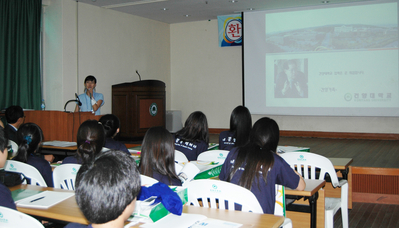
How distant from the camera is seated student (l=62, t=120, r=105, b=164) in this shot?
2.30 metres

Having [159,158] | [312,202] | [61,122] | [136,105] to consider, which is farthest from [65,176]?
[136,105]

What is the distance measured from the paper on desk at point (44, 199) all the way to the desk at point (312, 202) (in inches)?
47.6

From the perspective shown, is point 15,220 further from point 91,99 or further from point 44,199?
point 91,99

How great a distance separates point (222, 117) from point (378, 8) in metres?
4.05

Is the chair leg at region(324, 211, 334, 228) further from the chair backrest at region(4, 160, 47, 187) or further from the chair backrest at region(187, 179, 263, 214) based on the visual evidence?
the chair backrest at region(4, 160, 47, 187)

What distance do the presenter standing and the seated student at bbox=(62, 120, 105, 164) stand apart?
10.0 ft

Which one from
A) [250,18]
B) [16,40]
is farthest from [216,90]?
[16,40]

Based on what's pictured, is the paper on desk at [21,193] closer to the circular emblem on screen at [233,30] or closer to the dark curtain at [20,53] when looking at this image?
the dark curtain at [20,53]

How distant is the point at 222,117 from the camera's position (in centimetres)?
880

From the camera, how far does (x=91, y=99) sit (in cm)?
550

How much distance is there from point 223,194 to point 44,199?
0.87m

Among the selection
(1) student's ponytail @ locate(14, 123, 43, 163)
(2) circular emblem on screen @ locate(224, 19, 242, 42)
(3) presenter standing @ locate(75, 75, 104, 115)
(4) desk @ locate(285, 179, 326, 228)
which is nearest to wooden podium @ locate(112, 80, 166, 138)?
(3) presenter standing @ locate(75, 75, 104, 115)

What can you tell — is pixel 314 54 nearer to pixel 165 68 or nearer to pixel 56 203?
pixel 165 68

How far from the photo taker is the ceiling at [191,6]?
23.1 feet
